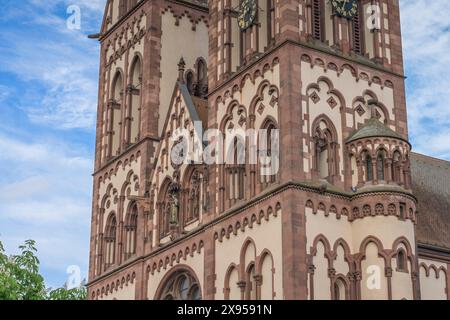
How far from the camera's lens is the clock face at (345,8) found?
41.0m

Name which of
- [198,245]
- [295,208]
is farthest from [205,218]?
[295,208]

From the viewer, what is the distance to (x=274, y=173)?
37594 millimetres

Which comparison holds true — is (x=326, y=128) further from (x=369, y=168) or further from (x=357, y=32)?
(x=357, y=32)

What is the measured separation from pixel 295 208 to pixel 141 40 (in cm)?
1738

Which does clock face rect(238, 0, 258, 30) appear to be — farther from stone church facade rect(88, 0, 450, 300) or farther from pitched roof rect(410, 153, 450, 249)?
pitched roof rect(410, 153, 450, 249)

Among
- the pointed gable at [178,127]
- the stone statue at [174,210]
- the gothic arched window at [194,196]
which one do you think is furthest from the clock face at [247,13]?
the stone statue at [174,210]

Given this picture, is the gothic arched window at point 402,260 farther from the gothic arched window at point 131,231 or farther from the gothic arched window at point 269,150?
the gothic arched window at point 131,231

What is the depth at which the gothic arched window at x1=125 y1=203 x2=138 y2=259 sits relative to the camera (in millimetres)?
46969

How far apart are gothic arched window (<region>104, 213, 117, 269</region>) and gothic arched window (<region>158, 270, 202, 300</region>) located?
6.26 meters

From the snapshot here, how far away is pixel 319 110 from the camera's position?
126 ft

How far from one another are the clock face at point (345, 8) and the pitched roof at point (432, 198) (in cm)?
852

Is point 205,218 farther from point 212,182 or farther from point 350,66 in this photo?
point 350,66

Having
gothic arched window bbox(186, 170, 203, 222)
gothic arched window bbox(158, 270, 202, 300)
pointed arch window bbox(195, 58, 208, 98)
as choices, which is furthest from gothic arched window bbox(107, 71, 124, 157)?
gothic arched window bbox(158, 270, 202, 300)

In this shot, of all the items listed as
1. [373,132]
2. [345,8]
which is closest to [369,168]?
[373,132]
